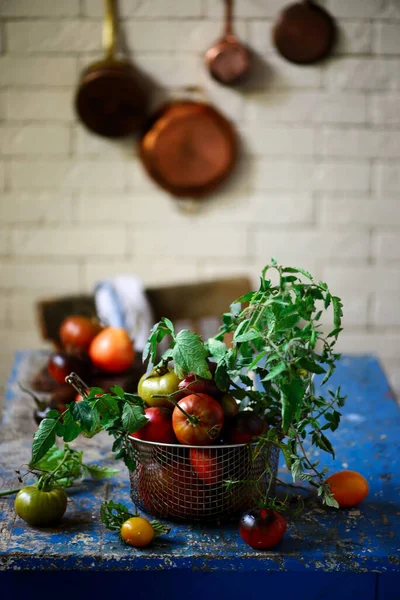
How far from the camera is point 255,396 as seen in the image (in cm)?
110

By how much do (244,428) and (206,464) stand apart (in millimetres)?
72

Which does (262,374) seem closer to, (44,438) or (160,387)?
(160,387)

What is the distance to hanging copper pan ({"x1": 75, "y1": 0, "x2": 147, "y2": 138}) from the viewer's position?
8.26ft

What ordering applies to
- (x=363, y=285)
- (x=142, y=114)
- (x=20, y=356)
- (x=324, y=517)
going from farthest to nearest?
(x=363, y=285) → (x=142, y=114) → (x=20, y=356) → (x=324, y=517)

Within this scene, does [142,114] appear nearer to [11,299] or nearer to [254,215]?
[254,215]

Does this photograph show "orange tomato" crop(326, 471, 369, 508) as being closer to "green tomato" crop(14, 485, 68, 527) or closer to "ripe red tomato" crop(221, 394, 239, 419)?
"ripe red tomato" crop(221, 394, 239, 419)

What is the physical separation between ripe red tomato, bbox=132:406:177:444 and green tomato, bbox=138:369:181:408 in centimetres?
2

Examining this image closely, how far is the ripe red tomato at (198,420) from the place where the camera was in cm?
102

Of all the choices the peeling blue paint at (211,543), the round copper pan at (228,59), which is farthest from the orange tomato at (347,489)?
the round copper pan at (228,59)

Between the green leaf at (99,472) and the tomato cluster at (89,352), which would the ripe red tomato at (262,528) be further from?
the tomato cluster at (89,352)

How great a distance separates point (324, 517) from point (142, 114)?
5.85 ft

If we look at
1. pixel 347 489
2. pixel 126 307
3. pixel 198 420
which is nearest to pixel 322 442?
pixel 347 489

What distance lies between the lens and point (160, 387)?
1.08 metres

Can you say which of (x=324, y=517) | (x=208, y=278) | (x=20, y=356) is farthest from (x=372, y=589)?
(x=208, y=278)
